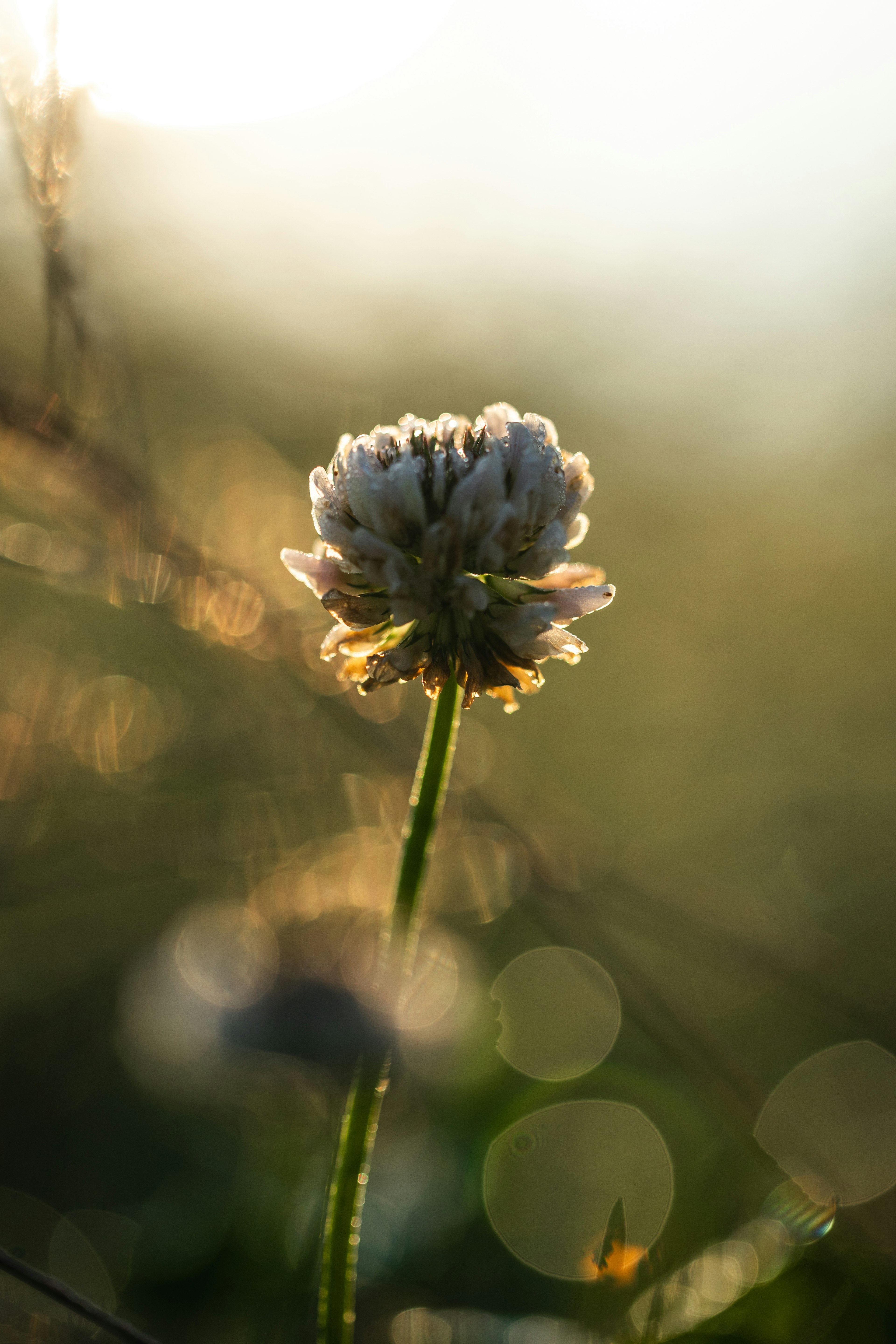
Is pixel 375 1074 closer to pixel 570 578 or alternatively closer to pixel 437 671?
pixel 437 671

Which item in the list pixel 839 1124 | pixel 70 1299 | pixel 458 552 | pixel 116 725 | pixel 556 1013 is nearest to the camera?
pixel 70 1299

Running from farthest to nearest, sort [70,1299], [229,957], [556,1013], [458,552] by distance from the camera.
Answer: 1. [556,1013]
2. [229,957]
3. [458,552]
4. [70,1299]

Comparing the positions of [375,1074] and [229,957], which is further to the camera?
[229,957]

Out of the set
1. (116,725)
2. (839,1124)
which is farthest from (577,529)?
(116,725)

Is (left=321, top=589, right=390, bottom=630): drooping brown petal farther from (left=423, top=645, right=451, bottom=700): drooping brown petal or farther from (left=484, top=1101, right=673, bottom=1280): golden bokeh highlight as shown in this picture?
(left=484, top=1101, right=673, bottom=1280): golden bokeh highlight

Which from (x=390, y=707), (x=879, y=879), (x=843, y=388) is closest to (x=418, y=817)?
(x=390, y=707)

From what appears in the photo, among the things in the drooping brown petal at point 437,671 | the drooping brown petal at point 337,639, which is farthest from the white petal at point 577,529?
the drooping brown petal at point 337,639

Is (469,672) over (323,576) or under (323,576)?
under
